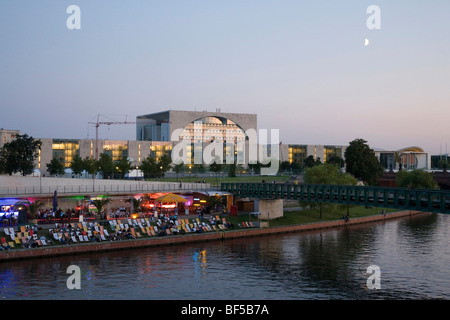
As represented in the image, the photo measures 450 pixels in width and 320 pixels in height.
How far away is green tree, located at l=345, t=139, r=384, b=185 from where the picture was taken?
10438 centimetres

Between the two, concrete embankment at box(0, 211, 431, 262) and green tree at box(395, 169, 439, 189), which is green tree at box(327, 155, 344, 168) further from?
concrete embankment at box(0, 211, 431, 262)

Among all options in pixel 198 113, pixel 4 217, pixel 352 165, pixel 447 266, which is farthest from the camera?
pixel 198 113

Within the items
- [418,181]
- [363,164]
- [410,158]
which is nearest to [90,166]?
[363,164]

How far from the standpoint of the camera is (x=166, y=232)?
5216 cm

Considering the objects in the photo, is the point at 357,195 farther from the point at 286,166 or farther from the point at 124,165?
the point at 286,166

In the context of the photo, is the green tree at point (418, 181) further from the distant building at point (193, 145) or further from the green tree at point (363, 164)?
the distant building at point (193, 145)

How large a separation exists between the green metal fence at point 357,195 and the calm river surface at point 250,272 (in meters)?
4.58

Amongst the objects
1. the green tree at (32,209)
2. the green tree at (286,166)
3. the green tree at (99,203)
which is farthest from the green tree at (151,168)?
the green tree at (286,166)

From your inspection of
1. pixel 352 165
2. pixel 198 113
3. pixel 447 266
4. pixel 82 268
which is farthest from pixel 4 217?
pixel 198 113

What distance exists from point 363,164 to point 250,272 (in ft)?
227

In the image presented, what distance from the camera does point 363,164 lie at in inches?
4107
